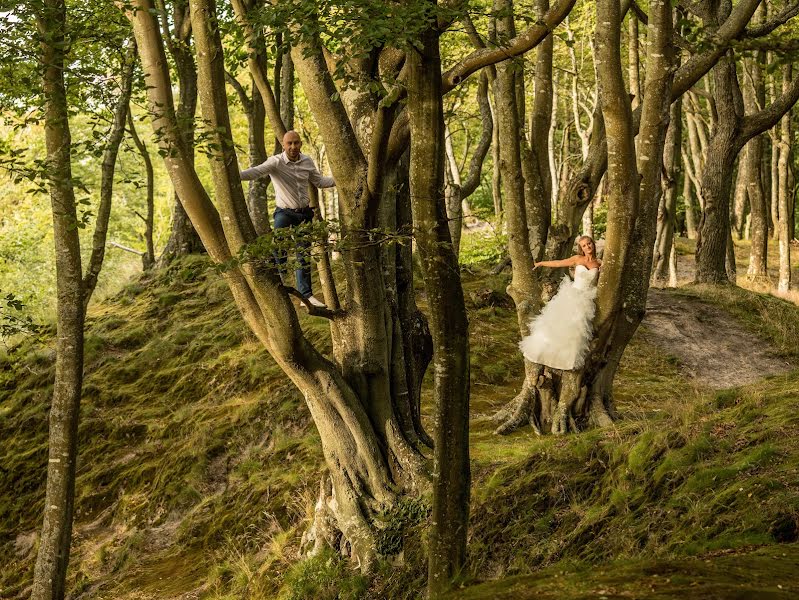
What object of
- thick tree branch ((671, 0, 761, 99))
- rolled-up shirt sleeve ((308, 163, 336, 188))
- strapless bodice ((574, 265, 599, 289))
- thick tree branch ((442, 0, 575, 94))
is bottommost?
strapless bodice ((574, 265, 599, 289))

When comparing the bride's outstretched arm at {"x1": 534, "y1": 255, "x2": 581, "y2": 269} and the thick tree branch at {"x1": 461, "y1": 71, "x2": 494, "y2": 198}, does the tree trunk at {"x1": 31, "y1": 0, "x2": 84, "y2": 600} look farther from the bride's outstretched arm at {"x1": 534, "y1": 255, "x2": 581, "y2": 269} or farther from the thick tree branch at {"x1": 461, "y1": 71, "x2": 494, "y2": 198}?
the thick tree branch at {"x1": 461, "y1": 71, "x2": 494, "y2": 198}

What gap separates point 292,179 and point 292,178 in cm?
2

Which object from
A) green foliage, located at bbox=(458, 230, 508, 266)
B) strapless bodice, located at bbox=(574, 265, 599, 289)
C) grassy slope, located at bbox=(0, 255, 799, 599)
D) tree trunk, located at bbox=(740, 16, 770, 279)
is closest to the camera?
grassy slope, located at bbox=(0, 255, 799, 599)

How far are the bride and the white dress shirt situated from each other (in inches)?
105

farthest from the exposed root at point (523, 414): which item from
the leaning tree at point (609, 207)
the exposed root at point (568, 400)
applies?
the exposed root at point (568, 400)

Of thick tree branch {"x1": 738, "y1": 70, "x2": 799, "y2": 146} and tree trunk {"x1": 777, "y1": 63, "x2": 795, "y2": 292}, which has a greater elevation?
thick tree branch {"x1": 738, "y1": 70, "x2": 799, "y2": 146}

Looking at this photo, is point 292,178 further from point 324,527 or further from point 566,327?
point 324,527

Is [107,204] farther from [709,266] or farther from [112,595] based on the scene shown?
[709,266]

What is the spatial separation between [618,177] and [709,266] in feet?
34.5

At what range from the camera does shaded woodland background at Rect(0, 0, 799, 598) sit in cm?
541

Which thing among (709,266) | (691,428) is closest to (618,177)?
(691,428)

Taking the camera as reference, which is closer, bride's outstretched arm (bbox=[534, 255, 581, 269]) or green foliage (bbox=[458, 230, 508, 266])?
bride's outstretched arm (bbox=[534, 255, 581, 269])


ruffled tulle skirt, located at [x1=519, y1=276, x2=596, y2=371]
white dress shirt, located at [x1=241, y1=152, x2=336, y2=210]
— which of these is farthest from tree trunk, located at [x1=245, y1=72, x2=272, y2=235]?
ruffled tulle skirt, located at [x1=519, y1=276, x2=596, y2=371]

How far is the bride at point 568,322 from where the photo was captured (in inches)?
365
